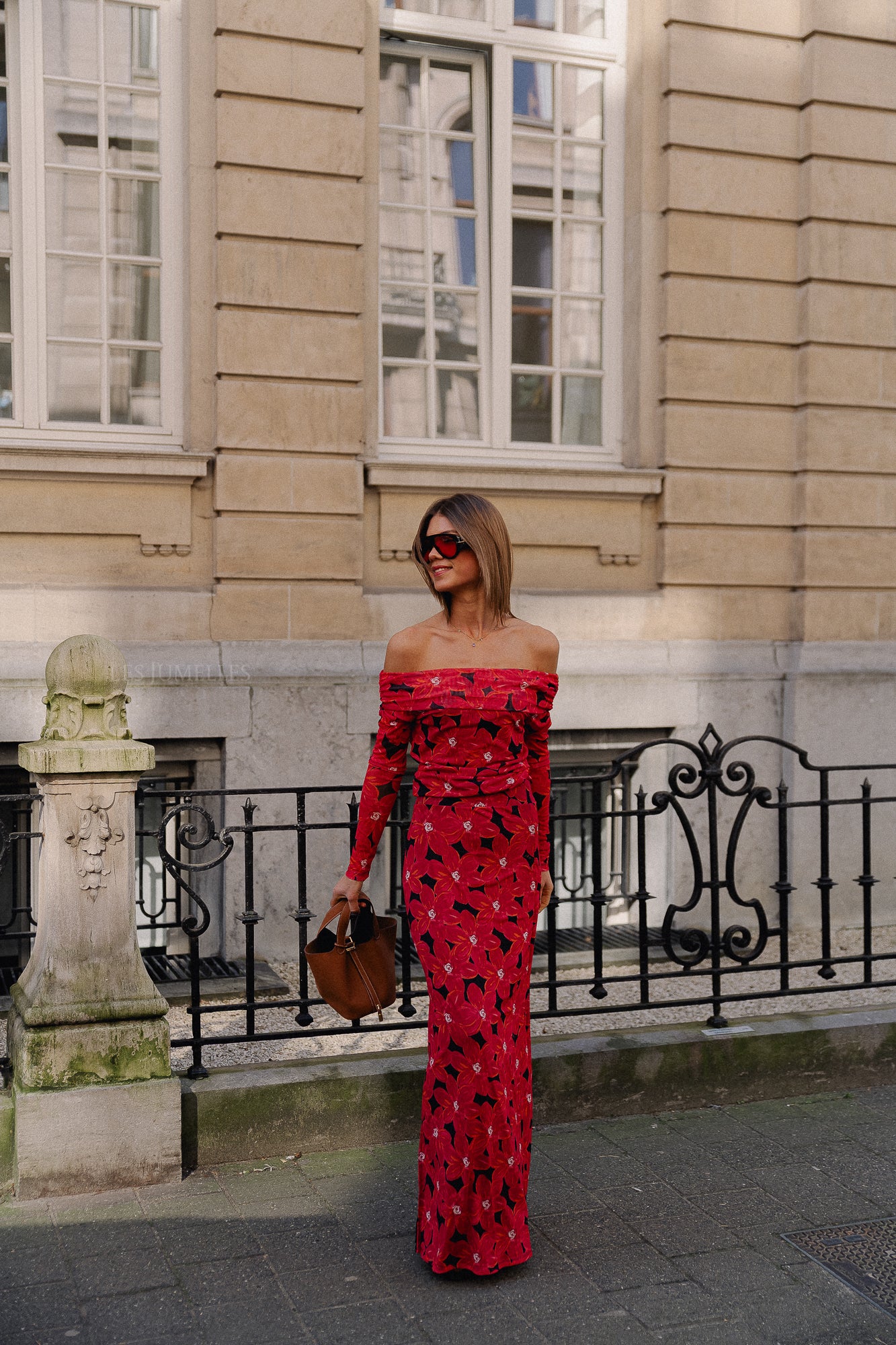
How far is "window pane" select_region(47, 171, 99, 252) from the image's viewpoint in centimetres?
795

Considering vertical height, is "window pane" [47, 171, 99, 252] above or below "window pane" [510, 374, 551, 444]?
above

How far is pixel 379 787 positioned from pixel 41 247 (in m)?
5.28

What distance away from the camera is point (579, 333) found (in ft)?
29.8

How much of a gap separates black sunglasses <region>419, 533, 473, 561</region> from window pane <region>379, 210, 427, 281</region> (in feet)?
17.2

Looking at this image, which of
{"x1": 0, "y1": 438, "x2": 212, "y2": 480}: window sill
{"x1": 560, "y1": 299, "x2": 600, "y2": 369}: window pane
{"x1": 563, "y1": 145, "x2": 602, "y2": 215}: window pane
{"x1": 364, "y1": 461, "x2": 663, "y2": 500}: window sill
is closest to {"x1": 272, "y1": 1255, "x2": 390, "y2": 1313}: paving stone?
{"x1": 0, "y1": 438, "x2": 212, "y2": 480}: window sill

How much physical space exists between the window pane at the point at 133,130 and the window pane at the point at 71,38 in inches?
8.1

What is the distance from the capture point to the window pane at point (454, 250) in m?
8.83

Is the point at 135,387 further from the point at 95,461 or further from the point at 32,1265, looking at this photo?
Answer: the point at 32,1265

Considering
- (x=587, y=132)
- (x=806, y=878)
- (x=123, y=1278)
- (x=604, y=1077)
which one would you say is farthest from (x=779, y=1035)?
(x=587, y=132)

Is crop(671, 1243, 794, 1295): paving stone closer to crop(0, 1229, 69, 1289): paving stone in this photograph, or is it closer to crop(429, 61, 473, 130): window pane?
crop(0, 1229, 69, 1289): paving stone

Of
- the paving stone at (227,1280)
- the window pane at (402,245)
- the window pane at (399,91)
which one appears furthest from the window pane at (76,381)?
the paving stone at (227,1280)

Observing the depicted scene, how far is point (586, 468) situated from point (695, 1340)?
6.04m

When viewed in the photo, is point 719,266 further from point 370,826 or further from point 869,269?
point 370,826

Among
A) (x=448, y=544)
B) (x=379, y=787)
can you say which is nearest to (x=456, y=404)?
(x=448, y=544)
